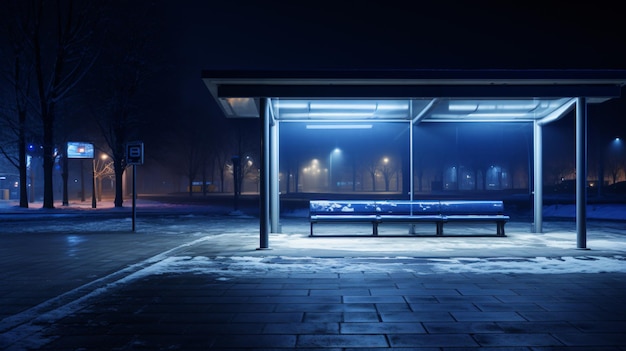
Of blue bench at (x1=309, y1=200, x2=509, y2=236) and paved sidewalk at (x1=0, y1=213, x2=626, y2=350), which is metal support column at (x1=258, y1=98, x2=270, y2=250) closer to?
paved sidewalk at (x1=0, y1=213, x2=626, y2=350)

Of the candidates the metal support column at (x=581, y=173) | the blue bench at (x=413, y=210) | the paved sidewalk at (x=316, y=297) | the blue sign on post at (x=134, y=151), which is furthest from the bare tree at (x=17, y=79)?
the metal support column at (x=581, y=173)

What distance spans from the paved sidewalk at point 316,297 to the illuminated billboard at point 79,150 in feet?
70.3

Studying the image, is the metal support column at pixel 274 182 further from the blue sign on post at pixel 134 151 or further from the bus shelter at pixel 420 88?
the blue sign on post at pixel 134 151

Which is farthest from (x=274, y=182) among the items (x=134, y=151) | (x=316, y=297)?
(x=316, y=297)

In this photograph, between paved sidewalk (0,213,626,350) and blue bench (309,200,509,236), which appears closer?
paved sidewalk (0,213,626,350)

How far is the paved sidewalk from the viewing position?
4.12 meters

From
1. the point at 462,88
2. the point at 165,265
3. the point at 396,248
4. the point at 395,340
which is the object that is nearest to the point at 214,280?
the point at 165,265

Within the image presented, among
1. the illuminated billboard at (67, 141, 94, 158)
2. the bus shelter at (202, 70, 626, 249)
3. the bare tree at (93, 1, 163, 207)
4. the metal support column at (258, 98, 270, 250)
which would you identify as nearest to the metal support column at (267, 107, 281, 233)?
the bus shelter at (202, 70, 626, 249)

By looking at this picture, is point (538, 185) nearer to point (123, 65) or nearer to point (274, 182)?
point (274, 182)

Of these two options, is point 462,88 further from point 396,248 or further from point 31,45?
point 31,45

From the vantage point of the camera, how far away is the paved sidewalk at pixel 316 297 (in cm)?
412

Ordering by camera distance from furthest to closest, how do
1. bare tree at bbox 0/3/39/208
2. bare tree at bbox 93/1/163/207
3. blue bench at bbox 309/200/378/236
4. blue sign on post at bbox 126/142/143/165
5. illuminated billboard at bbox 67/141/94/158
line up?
1. illuminated billboard at bbox 67/141/94/158
2. bare tree at bbox 93/1/163/207
3. bare tree at bbox 0/3/39/208
4. blue sign on post at bbox 126/142/143/165
5. blue bench at bbox 309/200/378/236

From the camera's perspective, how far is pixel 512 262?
7.85 metres

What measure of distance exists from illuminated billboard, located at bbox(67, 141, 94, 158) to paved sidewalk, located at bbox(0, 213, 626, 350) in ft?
70.3
